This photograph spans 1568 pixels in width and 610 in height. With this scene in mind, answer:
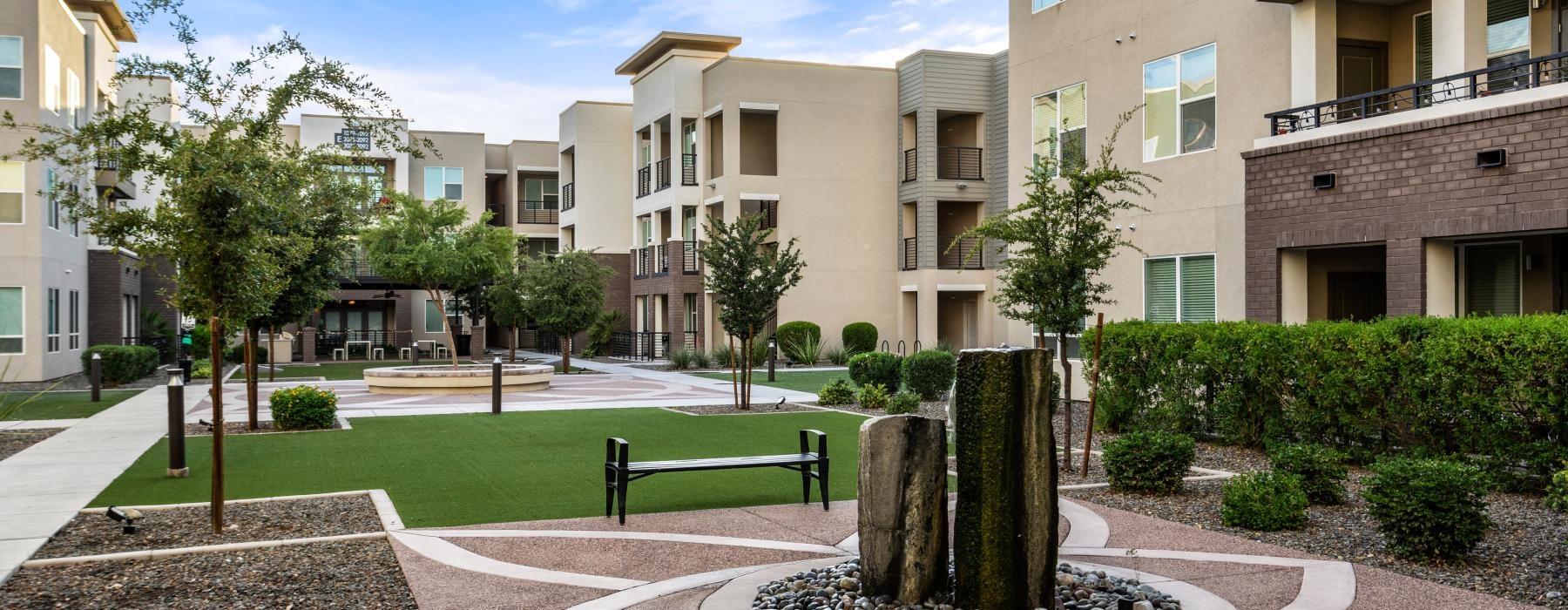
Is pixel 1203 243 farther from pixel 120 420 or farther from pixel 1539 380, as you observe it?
pixel 120 420

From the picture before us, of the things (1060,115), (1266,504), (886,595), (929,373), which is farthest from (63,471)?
(1060,115)

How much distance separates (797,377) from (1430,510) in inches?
916

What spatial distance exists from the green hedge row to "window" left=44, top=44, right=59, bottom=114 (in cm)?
2609

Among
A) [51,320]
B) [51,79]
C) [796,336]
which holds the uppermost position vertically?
[51,79]

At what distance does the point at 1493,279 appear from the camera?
1500 cm

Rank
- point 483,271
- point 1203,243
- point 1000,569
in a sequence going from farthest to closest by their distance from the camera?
point 483,271, point 1203,243, point 1000,569

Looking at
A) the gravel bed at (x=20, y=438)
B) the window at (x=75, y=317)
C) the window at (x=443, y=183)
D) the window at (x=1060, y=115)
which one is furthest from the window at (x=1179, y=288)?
the window at (x=443, y=183)

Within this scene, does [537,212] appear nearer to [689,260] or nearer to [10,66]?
[689,260]

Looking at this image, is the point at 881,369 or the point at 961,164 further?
the point at 961,164

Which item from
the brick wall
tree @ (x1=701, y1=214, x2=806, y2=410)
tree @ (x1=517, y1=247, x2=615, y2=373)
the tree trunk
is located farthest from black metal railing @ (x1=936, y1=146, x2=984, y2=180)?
the tree trunk

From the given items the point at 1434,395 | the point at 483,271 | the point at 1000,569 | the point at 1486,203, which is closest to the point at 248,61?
the point at 1000,569

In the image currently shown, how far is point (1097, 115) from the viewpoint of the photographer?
65.2 ft

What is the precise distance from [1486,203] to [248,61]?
575 inches

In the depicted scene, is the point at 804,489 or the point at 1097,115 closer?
the point at 804,489
